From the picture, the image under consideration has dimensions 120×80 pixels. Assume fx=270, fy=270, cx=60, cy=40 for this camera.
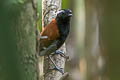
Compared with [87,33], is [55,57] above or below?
below

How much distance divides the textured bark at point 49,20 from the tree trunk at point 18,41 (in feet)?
5.80

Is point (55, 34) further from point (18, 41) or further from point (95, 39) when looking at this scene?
point (18, 41)

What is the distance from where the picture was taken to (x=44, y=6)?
9.38 feet

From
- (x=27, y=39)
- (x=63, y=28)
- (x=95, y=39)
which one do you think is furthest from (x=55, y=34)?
(x=27, y=39)

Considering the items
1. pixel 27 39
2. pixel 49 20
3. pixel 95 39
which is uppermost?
pixel 27 39

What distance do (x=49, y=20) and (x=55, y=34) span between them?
234mm

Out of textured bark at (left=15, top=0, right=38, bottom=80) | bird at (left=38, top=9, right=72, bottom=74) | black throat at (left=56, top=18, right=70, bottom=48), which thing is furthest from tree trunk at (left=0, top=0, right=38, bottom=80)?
black throat at (left=56, top=18, right=70, bottom=48)

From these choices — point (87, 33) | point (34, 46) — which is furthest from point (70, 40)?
point (34, 46)

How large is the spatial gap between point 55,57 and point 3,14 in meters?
2.14

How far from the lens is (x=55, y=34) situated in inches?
110

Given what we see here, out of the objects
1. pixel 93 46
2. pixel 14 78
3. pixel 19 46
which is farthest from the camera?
pixel 93 46

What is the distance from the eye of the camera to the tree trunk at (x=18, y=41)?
1.96 feet

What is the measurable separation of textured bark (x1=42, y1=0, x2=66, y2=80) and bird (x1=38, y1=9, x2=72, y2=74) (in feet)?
0.22

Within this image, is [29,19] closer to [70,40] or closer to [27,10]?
[27,10]
